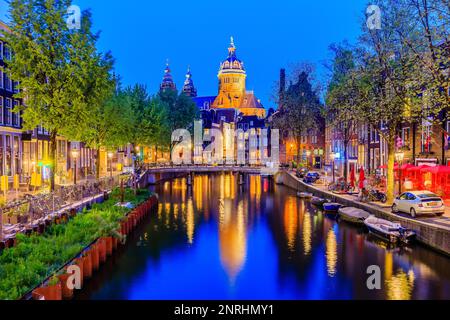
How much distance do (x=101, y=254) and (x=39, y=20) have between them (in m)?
18.4

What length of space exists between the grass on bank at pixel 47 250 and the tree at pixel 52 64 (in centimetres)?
775

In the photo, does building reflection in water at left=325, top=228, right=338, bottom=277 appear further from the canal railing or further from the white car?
the canal railing

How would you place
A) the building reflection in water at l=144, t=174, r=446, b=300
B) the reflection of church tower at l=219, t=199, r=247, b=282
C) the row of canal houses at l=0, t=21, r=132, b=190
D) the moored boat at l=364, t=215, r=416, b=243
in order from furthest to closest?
the row of canal houses at l=0, t=21, r=132, b=190 → the moored boat at l=364, t=215, r=416, b=243 → the reflection of church tower at l=219, t=199, r=247, b=282 → the building reflection in water at l=144, t=174, r=446, b=300

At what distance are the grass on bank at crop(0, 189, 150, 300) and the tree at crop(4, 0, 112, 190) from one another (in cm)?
775

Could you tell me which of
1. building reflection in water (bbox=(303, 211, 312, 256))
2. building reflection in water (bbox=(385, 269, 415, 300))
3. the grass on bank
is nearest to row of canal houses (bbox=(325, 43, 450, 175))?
building reflection in water (bbox=(385, 269, 415, 300))

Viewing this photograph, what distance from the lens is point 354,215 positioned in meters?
39.6

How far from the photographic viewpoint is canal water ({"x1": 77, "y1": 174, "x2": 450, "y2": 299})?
2288 centimetres

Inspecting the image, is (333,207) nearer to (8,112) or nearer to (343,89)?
(343,89)

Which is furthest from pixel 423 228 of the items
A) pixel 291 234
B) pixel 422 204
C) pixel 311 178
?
pixel 311 178

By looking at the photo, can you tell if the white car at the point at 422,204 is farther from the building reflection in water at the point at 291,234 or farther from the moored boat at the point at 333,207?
the moored boat at the point at 333,207

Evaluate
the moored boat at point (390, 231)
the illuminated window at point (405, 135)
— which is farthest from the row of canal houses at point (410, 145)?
the moored boat at point (390, 231)
